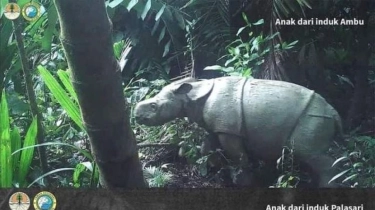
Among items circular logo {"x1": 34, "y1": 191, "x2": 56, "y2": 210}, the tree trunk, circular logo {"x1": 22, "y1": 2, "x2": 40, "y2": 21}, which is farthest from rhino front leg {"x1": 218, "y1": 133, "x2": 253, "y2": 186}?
circular logo {"x1": 22, "y1": 2, "x2": 40, "y2": 21}

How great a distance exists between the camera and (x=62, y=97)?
2156 millimetres

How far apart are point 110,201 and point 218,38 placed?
0.53 m

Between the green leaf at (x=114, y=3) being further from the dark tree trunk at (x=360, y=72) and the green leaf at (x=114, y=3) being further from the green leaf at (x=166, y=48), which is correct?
the dark tree trunk at (x=360, y=72)

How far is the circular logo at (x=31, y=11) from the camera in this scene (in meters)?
2.12

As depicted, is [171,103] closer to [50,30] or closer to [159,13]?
[159,13]

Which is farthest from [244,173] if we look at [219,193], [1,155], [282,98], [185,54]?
[1,155]

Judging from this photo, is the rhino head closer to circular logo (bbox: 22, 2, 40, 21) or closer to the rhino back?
the rhino back

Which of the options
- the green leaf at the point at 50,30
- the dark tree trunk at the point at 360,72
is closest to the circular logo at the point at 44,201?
the green leaf at the point at 50,30

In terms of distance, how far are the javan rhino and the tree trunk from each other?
7cm

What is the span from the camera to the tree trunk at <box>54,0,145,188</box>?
2.08 m

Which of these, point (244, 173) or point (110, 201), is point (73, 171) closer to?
point (110, 201)

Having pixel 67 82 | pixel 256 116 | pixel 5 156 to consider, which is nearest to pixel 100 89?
pixel 67 82

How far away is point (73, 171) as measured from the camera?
215 centimetres

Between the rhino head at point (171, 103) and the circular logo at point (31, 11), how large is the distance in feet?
1.22
